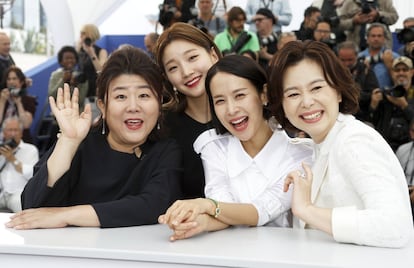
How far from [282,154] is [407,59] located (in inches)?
113

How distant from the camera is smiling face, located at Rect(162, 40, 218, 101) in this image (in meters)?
1.93

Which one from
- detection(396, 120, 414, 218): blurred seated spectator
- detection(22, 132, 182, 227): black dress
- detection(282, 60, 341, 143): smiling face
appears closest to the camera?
detection(282, 60, 341, 143): smiling face

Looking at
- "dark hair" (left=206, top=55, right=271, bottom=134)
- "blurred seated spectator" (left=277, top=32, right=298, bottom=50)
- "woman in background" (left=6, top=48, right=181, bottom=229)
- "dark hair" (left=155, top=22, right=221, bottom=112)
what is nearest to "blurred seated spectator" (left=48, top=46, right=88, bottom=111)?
"blurred seated spectator" (left=277, top=32, right=298, bottom=50)

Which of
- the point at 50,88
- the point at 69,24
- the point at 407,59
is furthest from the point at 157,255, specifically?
the point at 69,24

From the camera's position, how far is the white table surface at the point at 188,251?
1095mm

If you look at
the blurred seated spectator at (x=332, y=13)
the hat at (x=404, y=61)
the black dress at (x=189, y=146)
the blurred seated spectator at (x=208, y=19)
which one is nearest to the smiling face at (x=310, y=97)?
the black dress at (x=189, y=146)

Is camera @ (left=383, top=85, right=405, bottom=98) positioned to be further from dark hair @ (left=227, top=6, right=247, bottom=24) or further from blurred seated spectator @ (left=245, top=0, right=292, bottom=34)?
dark hair @ (left=227, top=6, right=247, bottom=24)

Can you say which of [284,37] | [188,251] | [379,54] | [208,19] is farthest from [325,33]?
[188,251]

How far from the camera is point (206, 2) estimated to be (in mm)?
4832

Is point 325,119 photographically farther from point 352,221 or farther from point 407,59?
point 407,59

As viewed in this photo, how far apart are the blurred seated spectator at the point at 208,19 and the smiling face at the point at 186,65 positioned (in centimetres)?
291

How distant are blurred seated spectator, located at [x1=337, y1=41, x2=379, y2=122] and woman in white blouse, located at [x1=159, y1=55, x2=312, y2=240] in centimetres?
260

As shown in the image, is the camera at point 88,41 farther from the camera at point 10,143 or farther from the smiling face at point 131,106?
the smiling face at point 131,106

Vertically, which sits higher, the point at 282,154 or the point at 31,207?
the point at 282,154
